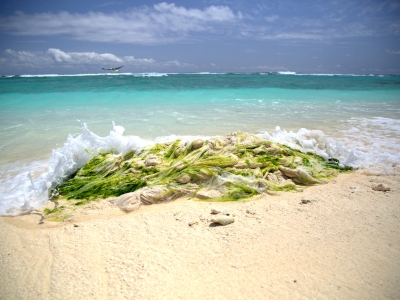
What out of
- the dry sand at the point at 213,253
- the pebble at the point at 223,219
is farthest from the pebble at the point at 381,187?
the pebble at the point at 223,219

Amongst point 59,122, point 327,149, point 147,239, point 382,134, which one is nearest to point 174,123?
point 59,122

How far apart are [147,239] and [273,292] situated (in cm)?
149

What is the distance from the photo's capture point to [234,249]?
279 centimetres

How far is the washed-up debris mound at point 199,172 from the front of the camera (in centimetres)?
436

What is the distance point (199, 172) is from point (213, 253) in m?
2.07

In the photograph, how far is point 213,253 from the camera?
9.01 ft

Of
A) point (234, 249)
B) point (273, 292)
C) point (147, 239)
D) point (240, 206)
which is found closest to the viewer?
point (273, 292)

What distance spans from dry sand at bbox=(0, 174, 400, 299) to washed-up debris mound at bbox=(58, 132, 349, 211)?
1.64 feet

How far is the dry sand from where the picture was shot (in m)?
2.30

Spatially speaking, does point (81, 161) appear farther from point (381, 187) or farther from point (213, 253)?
point (381, 187)

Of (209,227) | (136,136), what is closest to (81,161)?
(136,136)

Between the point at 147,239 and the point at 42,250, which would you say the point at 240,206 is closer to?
the point at 147,239

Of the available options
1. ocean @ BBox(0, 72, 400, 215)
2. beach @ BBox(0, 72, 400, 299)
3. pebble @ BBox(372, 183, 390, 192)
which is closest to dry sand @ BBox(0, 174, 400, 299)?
beach @ BBox(0, 72, 400, 299)

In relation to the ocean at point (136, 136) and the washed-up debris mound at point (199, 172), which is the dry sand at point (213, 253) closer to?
the washed-up debris mound at point (199, 172)
